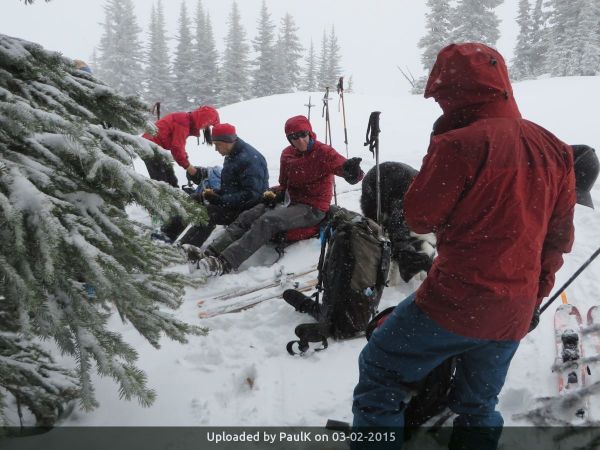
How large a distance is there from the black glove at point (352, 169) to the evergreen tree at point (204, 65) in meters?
41.6

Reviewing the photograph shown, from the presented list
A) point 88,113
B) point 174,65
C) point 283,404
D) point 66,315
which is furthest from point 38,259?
point 174,65

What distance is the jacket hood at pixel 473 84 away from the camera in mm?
1834

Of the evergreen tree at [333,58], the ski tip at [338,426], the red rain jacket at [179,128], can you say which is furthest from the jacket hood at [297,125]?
the evergreen tree at [333,58]

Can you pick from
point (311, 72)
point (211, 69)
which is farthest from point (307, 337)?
point (311, 72)

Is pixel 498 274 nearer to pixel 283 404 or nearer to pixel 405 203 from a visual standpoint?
pixel 405 203

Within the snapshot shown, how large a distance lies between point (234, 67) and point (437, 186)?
4492cm

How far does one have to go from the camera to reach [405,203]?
81.5 inches

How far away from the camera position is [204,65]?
43188 mm

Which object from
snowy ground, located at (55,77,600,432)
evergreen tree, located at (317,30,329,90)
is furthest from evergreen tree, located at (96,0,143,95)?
snowy ground, located at (55,77,600,432)

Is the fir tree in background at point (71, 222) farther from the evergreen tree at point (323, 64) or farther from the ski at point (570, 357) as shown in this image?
the evergreen tree at point (323, 64)

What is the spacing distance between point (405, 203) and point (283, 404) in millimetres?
1785

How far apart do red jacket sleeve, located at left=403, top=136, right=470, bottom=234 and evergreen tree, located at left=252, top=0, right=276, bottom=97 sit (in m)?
44.8

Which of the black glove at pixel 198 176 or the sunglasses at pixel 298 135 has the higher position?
the sunglasses at pixel 298 135

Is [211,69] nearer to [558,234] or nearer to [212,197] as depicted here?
[212,197]
